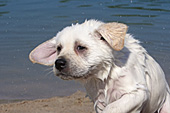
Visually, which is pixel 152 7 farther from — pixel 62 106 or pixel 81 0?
pixel 62 106

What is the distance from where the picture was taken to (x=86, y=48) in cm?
472

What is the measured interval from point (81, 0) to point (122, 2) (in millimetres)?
1494

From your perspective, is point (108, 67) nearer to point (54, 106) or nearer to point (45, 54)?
point (45, 54)

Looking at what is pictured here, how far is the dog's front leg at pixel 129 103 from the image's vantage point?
15.1 feet

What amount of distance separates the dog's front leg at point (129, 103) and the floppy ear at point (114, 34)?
54cm

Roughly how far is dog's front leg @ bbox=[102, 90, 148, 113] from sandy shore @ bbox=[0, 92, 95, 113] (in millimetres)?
1808

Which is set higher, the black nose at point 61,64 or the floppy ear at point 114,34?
the floppy ear at point 114,34

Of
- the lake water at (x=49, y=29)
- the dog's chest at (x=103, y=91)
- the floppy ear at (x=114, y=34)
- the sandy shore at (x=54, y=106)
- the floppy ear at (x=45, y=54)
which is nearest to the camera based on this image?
the floppy ear at (x=114, y=34)

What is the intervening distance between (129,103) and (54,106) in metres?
2.39

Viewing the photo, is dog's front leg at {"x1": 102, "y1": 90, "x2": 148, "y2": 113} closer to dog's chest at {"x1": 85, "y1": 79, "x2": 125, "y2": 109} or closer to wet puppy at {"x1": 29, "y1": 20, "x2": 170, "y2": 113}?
wet puppy at {"x1": 29, "y1": 20, "x2": 170, "y2": 113}

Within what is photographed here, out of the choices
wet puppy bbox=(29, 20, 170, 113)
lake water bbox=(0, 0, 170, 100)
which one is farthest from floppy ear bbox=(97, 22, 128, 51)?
lake water bbox=(0, 0, 170, 100)

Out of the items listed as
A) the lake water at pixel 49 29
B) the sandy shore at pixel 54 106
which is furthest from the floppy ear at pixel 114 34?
the sandy shore at pixel 54 106

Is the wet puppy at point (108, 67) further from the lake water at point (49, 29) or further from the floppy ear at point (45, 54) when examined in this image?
the lake water at point (49, 29)

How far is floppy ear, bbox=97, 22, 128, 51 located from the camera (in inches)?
180
